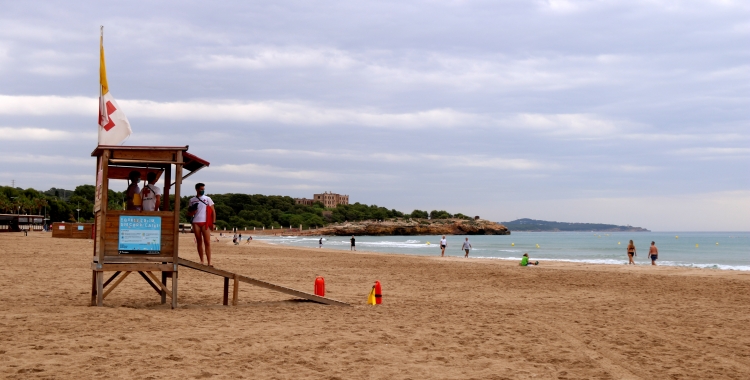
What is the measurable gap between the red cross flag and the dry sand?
2.86 meters

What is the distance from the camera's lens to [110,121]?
1137 centimetres

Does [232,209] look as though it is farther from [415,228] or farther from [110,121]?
[110,121]

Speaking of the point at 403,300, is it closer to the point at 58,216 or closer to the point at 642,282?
the point at 642,282

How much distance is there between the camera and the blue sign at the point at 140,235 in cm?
1102

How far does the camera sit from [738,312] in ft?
41.8

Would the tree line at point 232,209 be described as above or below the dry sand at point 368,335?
above

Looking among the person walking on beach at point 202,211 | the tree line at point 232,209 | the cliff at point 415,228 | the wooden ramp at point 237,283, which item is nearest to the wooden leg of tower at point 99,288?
the wooden ramp at point 237,283

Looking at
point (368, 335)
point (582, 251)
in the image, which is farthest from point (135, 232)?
point (582, 251)

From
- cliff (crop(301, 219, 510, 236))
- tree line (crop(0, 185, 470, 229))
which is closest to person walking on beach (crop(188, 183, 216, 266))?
tree line (crop(0, 185, 470, 229))

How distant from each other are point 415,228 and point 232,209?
4390cm

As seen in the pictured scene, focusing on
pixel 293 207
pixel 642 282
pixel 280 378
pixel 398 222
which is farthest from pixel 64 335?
pixel 293 207

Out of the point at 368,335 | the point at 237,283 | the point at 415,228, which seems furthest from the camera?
the point at 415,228

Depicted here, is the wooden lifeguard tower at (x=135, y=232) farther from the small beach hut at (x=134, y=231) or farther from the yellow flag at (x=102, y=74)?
the yellow flag at (x=102, y=74)

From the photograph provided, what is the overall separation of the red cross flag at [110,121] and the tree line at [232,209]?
90647 mm
